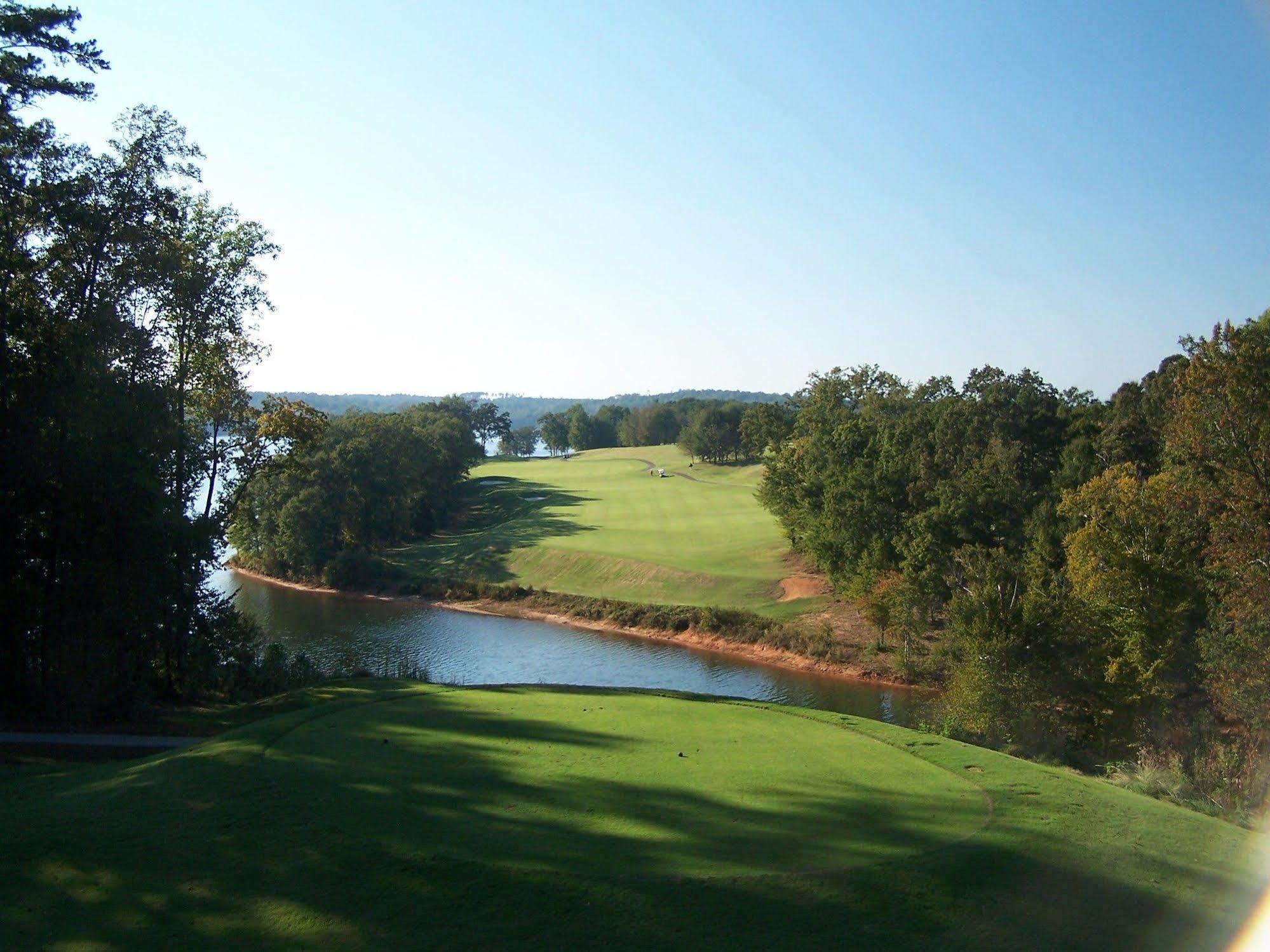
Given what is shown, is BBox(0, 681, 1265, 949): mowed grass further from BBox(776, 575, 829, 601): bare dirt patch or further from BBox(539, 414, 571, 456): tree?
BBox(539, 414, 571, 456): tree

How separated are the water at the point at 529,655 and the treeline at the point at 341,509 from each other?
7366 mm

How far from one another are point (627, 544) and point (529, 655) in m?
20.3

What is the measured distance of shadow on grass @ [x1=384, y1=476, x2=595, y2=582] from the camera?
210ft

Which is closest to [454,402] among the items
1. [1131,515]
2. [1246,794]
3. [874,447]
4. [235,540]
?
[235,540]

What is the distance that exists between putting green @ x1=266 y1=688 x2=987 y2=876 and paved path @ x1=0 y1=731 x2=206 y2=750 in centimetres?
433

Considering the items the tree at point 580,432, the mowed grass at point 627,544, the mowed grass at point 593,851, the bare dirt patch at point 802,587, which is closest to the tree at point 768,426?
the mowed grass at point 627,544

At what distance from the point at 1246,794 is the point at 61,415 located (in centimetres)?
2468

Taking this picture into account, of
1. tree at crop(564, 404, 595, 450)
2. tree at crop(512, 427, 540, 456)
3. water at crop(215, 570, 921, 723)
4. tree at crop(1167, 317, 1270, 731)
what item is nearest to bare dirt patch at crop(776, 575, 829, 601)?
water at crop(215, 570, 921, 723)

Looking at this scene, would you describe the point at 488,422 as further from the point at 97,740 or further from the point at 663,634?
the point at 97,740

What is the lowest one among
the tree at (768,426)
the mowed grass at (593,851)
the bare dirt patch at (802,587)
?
the bare dirt patch at (802,587)

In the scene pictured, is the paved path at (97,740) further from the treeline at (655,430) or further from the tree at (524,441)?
the tree at (524,441)

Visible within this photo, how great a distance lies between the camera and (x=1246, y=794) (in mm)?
17672

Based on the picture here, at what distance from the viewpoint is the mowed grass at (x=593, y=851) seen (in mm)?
6801

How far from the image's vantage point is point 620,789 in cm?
973
